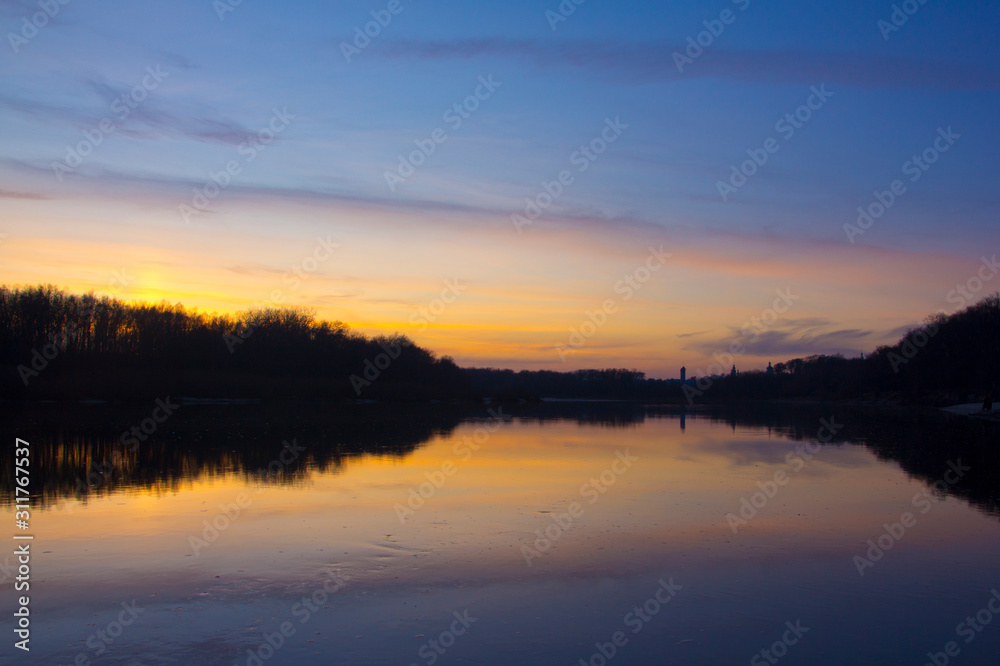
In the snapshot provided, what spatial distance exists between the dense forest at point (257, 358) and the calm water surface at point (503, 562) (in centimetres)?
3846

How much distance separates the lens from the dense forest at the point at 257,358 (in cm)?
5125

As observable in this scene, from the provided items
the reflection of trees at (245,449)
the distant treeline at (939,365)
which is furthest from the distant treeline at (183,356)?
the distant treeline at (939,365)

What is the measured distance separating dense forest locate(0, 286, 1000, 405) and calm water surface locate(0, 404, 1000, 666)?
38459 millimetres

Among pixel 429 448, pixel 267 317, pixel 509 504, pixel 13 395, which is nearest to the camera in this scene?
pixel 509 504

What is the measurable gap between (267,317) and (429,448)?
68.2 m

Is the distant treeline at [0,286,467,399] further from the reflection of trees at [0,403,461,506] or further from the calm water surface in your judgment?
the calm water surface

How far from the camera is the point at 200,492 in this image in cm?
1148

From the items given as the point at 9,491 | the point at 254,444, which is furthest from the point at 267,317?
the point at 9,491

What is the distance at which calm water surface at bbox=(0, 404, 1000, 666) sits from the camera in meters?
5.29

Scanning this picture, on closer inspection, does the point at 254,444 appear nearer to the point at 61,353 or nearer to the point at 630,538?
the point at 630,538

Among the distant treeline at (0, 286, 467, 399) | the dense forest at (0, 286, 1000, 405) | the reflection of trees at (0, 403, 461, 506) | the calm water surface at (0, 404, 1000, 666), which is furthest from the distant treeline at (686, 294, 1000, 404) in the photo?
the calm water surface at (0, 404, 1000, 666)

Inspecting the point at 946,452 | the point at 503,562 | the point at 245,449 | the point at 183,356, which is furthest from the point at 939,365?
the point at 503,562

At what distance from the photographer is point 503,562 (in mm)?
7539

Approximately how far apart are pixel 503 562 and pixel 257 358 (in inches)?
2544
